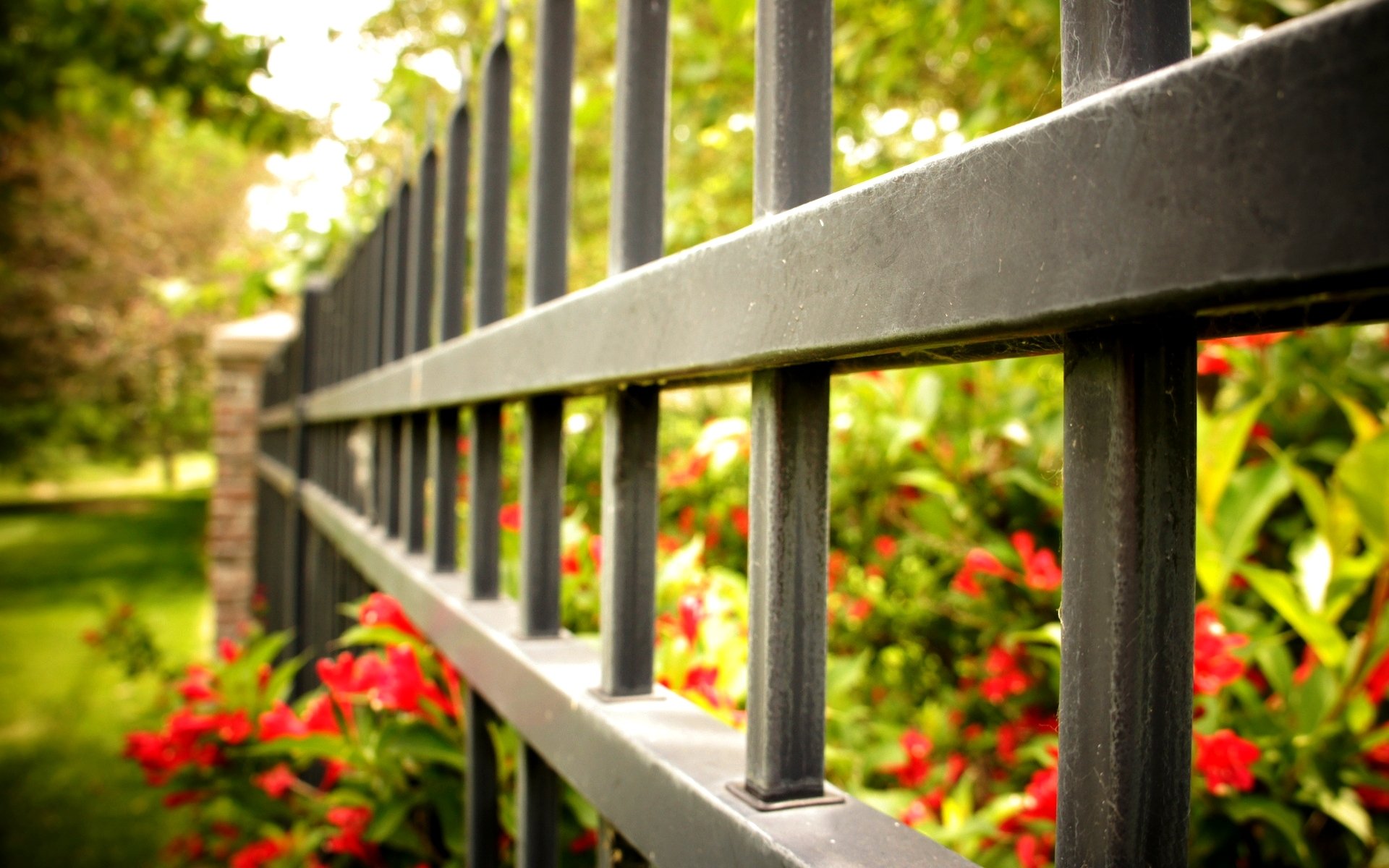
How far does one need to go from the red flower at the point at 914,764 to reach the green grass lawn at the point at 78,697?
194 centimetres

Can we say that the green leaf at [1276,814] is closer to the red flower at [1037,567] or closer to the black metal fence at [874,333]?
the red flower at [1037,567]

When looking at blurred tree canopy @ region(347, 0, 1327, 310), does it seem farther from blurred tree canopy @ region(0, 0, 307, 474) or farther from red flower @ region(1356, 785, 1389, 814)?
blurred tree canopy @ region(0, 0, 307, 474)

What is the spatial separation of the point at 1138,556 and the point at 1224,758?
81 centimetres

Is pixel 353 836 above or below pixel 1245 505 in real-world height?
below

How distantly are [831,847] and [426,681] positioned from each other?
99 centimetres

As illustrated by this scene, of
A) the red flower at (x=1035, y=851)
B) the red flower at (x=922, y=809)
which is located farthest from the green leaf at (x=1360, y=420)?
the red flower at (x=922, y=809)

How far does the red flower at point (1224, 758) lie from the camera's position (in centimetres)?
99

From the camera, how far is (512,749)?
123 cm

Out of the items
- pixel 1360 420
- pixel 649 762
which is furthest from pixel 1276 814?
pixel 649 762

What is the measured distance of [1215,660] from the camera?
1054 mm

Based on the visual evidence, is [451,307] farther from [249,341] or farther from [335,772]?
[249,341]

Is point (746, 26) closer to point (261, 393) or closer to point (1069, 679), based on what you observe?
point (1069, 679)

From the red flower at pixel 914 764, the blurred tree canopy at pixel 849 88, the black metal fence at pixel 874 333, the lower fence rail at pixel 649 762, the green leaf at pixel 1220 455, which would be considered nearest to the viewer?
the black metal fence at pixel 874 333

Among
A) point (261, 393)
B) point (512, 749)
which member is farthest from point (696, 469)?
point (261, 393)
